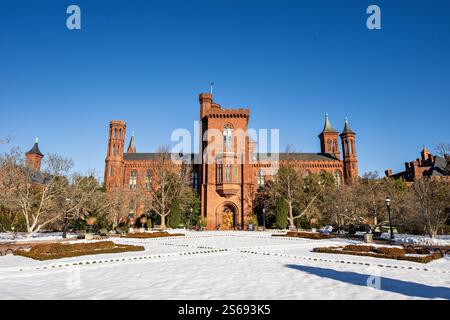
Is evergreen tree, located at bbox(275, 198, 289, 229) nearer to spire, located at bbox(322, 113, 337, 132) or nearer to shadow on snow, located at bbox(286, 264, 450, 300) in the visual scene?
shadow on snow, located at bbox(286, 264, 450, 300)

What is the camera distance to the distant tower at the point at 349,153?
53281 millimetres

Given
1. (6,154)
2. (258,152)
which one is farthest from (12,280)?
(258,152)

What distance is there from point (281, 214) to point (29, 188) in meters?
28.6

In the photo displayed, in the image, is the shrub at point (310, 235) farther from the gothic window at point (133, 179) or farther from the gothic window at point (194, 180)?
the gothic window at point (133, 179)

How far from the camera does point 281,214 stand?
37.4 m

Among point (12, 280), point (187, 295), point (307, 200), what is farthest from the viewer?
point (307, 200)

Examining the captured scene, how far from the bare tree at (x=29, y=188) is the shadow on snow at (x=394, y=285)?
866 inches

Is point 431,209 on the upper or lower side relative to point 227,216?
upper

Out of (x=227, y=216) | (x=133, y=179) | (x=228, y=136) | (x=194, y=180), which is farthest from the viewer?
(x=133, y=179)

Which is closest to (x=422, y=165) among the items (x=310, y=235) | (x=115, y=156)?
(x=310, y=235)

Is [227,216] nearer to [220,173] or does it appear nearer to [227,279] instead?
[220,173]

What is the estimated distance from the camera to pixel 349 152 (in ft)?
180
